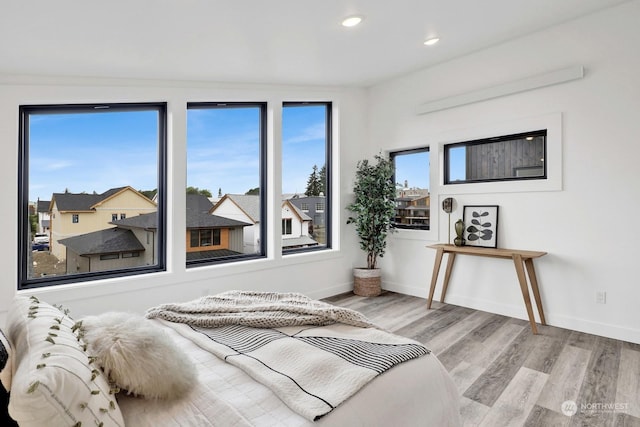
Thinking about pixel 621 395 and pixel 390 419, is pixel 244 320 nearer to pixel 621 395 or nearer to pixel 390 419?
pixel 390 419

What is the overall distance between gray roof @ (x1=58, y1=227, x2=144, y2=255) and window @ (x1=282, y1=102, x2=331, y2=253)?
1673 mm

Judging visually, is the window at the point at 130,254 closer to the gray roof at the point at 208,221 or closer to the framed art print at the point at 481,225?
the gray roof at the point at 208,221

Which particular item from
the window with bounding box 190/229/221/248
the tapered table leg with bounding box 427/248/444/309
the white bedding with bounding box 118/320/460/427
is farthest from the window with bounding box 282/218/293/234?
the white bedding with bounding box 118/320/460/427

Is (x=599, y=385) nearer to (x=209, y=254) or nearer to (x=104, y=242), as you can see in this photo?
(x=209, y=254)

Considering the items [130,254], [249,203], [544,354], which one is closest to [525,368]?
[544,354]

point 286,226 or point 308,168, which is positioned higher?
point 308,168

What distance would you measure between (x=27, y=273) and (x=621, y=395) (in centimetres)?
439

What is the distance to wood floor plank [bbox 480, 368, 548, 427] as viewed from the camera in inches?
74.8

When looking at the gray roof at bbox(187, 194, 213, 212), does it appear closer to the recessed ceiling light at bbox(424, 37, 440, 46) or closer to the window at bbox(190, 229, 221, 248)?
the window at bbox(190, 229, 221, 248)

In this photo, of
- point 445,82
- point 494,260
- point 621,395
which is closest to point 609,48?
point 445,82

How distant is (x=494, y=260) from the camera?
373cm

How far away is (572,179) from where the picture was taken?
3203mm

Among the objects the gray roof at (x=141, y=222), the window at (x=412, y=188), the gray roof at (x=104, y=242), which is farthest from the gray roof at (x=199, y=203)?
the window at (x=412, y=188)

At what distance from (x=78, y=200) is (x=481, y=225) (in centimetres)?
396
